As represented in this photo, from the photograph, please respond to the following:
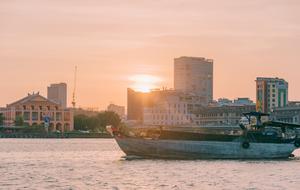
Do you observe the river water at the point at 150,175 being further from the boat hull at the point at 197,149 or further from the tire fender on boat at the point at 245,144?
the tire fender on boat at the point at 245,144

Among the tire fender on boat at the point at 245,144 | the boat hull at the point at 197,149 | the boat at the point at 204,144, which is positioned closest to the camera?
the boat hull at the point at 197,149

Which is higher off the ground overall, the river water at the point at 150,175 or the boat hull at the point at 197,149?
the boat hull at the point at 197,149

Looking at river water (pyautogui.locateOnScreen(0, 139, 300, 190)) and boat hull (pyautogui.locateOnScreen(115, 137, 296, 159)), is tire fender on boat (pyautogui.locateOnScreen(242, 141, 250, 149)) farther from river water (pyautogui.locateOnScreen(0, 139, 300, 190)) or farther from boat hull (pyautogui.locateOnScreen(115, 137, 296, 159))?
river water (pyautogui.locateOnScreen(0, 139, 300, 190))

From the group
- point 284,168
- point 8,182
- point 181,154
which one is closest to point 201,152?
point 181,154

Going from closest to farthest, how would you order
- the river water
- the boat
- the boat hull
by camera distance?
the river water → the boat hull → the boat

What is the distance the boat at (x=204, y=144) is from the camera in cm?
11081

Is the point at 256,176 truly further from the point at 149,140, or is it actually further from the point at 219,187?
the point at 149,140

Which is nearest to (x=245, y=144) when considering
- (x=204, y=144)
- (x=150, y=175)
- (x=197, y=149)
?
(x=204, y=144)

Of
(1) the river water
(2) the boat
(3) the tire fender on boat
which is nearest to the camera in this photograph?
(1) the river water

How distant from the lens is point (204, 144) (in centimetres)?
11206

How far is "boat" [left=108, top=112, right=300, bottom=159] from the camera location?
110812 millimetres

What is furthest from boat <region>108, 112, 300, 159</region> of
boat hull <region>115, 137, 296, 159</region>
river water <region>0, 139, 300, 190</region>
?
river water <region>0, 139, 300, 190</region>

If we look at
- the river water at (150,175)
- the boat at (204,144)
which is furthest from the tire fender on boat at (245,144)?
the river water at (150,175)

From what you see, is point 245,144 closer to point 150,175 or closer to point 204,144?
point 204,144
